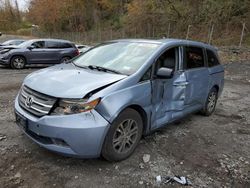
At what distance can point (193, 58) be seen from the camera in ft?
16.0

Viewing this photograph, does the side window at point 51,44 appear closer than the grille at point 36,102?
No

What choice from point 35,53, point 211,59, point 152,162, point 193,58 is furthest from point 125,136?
point 35,53

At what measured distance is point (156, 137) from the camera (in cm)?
437

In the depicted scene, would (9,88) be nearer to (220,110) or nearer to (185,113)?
(185,113)

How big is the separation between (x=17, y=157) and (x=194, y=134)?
2898 mm

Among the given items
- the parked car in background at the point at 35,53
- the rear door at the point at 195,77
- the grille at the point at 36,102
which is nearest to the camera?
the grille at the point at 36,102

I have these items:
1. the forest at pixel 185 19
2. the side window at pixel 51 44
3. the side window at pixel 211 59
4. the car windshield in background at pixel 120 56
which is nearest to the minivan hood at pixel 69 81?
the car windshield in background at pixel 120 56

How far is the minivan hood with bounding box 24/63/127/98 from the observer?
3.11 m

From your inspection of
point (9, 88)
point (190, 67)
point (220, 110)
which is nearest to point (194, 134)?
point (190, 67)

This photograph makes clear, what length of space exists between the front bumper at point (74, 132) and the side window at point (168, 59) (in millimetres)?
1370

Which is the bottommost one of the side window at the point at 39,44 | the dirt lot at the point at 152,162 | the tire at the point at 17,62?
the tire at the point at 17,62

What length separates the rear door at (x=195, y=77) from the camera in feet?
15.1

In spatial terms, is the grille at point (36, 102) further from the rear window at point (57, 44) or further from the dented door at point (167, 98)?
the rear window at point (57, 44)

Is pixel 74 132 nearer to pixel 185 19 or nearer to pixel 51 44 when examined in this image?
pixel 51 44
